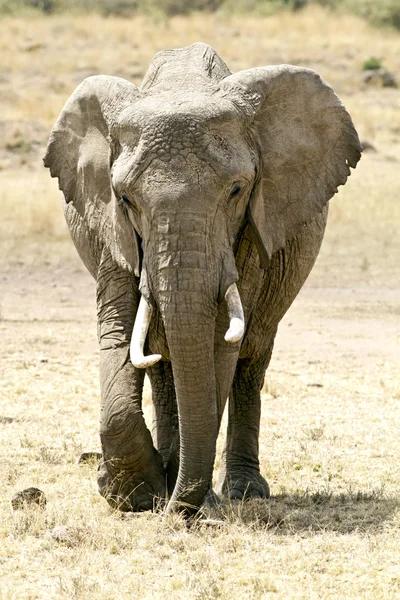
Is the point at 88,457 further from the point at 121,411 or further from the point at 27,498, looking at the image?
the point at 121,411

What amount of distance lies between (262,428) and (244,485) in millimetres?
1748

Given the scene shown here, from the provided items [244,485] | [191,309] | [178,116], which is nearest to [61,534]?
[191,309]

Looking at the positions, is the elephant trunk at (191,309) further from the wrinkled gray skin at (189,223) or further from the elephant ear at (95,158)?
the elephant ear at (95,158)

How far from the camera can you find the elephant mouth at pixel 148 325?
5.39 meters

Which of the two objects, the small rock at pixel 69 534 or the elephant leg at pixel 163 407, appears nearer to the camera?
the small rock at pixel 69 534

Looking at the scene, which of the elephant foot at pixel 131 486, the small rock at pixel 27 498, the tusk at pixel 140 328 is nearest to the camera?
the tusk at pixel 140 328

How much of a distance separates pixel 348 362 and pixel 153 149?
19.6 feet

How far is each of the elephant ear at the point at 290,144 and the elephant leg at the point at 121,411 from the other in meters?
0.74

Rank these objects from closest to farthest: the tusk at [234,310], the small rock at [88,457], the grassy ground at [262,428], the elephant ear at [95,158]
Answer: the grassy ground at [262,428] < the tusk at [234,310] < the elephant ear at [95,158] < the small rock at [88,457]

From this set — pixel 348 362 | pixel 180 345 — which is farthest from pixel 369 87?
pixel 180 345

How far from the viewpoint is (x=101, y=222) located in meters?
6.35

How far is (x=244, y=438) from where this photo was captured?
7129 millimetres

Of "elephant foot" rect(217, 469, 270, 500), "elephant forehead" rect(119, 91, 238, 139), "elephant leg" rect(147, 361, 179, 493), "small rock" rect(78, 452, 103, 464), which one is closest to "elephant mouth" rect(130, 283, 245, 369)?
"elephant forehead" rect(119, 91, 238, 139)

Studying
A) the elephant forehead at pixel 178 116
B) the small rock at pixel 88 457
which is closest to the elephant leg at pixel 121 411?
the elephant forehead at pixel 178 116
